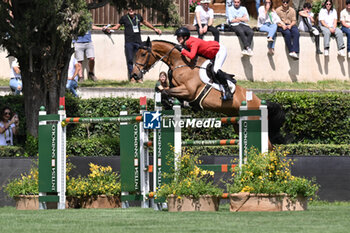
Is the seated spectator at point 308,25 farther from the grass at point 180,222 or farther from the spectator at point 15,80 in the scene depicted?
the grass at point 180,222

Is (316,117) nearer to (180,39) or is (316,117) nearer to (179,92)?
(179,92)

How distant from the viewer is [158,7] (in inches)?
705

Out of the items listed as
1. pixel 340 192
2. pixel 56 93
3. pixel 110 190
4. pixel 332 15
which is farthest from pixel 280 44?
pixel 110 190

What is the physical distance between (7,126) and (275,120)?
4827mm

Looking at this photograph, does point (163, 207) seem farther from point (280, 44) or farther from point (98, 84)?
point (280, 44)

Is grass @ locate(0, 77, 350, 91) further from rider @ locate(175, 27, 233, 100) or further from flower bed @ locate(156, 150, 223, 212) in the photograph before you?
flower bed @ locate(156, 150, 223, 212)

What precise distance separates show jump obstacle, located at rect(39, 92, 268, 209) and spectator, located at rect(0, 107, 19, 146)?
3.50m

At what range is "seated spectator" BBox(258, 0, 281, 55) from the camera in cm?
2241

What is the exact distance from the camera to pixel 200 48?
1467 cm

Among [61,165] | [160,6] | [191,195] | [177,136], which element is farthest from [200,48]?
[191,195]

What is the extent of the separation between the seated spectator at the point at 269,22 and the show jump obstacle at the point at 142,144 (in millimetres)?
10745

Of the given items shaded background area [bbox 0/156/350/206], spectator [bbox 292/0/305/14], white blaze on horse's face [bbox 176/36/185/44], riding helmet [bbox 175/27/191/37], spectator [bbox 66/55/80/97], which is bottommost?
shaded background area [bbox 0/156/350/206]

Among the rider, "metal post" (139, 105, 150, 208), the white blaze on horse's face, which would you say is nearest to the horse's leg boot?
the rider

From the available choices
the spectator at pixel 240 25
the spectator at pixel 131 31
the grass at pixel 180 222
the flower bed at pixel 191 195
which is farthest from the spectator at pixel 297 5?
the grass at pixel 180 222
